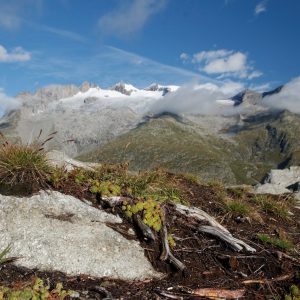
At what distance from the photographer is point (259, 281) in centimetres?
869

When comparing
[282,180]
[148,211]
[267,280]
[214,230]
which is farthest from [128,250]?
[282,180]

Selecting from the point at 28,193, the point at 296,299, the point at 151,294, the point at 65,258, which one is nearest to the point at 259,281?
the point at 296,299

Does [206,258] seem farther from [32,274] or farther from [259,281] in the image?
[32,274]

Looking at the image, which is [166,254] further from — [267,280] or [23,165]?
[23,165]

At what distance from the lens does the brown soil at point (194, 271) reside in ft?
26.3

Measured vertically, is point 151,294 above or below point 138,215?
below

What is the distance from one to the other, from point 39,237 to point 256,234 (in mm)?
5639

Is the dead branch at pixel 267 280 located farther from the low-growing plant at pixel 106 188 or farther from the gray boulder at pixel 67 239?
the low-growing plant at pixel 106 188

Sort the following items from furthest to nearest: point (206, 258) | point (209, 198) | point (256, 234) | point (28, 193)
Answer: point (209, 198)
point (256, 234)
point (28, 193)
point (206, 258)

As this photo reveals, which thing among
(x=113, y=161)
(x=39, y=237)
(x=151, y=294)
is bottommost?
(x=151, y=294)

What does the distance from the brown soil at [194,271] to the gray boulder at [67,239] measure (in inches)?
10.5

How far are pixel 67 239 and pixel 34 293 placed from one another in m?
2.25

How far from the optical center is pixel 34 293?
6996 mm

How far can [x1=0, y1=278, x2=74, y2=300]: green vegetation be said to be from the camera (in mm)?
6707
